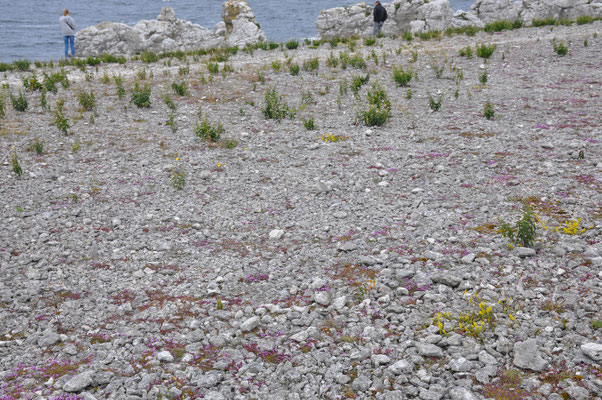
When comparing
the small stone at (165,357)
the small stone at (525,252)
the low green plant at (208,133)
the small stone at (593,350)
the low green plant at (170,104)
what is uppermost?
the low green plant at (170,104)

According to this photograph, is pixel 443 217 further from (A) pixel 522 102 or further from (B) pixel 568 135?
(A) pixel 522 102

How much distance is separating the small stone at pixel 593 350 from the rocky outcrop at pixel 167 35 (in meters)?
39.6

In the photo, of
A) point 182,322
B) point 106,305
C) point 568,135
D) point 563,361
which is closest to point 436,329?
point 563,361

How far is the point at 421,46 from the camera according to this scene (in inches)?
1161

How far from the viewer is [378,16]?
1535 inches

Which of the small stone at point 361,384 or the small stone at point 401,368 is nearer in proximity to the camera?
the small stone at point 361,384

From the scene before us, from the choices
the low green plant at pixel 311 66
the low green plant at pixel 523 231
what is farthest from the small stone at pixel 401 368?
the low green plant at pixel 311 66

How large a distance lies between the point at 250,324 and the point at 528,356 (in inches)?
137

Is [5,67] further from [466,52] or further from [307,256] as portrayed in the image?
[307,256]

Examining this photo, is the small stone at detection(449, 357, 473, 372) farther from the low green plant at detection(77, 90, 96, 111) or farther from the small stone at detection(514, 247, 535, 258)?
the low green plant at detection(77, 90, 96, 111)

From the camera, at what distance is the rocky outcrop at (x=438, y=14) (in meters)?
39.4

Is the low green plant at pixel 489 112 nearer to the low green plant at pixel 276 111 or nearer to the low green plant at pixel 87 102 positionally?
the low green plant at pixel 276 111

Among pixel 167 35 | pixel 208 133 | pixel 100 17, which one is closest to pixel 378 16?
pixel 167 35

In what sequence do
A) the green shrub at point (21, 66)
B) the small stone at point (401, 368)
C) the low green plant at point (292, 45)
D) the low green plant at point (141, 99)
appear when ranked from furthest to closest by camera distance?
the low green plant at point (292, 45)
the green shrub at point (21, 66)
the low green plant at point (141, 99)
the small stone at point (401, 368)
